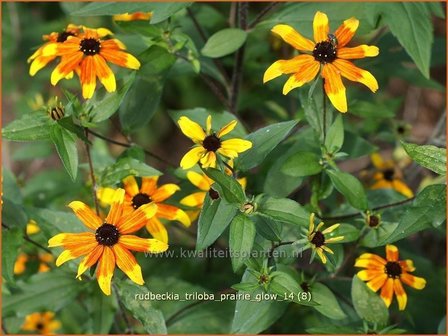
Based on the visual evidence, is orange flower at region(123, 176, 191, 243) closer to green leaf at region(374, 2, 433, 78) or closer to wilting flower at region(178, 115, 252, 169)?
wilting flower at region(178, 115, 252, 169)

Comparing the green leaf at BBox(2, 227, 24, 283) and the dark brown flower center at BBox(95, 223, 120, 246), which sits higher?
the green leaf at BBox(2, 227, 24, 283)

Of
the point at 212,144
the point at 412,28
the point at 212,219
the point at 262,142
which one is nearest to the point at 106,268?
the point at 212,219

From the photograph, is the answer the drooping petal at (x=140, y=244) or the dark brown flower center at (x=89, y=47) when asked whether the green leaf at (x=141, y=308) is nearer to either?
the drooping petal at (x=140, y=244)

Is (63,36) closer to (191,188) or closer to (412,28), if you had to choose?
(191,188)

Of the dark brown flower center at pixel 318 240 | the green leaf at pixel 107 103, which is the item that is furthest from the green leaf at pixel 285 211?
the green leaf at pixel 107 103

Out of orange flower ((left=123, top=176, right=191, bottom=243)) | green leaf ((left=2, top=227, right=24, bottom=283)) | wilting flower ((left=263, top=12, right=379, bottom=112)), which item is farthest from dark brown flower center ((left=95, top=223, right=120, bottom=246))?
wilting flower ((left=263, top=12, right=379, bottom=112))

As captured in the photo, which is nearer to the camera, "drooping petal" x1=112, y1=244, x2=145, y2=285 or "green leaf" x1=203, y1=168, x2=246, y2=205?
"green leaf" x1=203, y1=168, x2=246, y2=205

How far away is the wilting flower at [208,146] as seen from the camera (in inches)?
58.0

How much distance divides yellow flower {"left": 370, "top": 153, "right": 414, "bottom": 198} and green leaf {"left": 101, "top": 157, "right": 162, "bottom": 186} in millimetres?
822

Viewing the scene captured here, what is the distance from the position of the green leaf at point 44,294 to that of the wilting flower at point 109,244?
0.44m

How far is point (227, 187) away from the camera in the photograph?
1.42 m

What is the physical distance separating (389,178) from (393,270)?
2.01 ft

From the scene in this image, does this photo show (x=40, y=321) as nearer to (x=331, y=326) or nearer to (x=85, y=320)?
(x=85, y=320)

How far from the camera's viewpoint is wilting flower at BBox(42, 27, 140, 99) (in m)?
1.60
